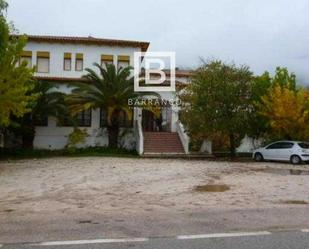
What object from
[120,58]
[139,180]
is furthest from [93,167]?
[120,58]

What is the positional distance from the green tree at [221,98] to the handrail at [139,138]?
411 centimetres

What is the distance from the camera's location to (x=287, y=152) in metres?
29.8

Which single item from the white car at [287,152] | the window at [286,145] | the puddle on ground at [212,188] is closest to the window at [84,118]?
the white car at [287,152]

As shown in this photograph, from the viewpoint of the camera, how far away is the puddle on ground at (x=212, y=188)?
1513cm

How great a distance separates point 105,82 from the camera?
34438 millimetres

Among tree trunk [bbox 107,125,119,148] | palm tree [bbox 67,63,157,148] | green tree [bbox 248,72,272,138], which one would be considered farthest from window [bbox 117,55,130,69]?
green tree [bbox 248,72,272,138]

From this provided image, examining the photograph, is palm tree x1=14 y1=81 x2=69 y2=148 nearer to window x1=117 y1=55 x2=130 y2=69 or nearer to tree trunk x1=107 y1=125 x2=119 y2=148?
tree trunk x1=107 y1=125 x2=119 y2=148

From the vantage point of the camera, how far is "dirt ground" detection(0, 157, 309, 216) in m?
11.8

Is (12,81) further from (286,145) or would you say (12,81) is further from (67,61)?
(286,145)

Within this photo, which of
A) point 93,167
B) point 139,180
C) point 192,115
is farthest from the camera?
point 192,115

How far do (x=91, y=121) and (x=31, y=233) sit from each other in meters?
28.9

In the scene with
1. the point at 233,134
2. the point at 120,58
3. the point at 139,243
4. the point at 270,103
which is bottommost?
the point at 139,243

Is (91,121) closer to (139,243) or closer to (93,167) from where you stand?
(93,167)

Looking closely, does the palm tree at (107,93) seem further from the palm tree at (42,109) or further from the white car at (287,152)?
the white car at (287,152)
